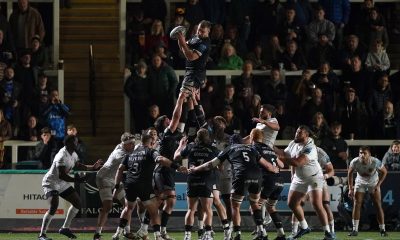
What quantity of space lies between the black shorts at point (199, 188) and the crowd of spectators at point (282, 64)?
5.66 m

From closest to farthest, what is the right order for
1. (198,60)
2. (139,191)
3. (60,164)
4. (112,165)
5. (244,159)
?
(139,191), (244,159), (198,60), (60,164), (112,165)

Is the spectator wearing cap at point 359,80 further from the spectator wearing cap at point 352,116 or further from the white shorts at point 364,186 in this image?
the white shorts at point 364,186

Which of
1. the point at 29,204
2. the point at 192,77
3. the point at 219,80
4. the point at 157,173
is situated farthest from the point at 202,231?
the point at 219,80

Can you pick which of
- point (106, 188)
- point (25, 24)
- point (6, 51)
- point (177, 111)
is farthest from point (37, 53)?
point (177, 111)

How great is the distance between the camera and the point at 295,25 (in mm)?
32969

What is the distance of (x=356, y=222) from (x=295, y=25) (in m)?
6.70

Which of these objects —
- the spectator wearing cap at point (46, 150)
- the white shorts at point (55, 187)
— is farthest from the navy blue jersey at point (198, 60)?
Answer: the spectator wearing cap at point (46, 150)

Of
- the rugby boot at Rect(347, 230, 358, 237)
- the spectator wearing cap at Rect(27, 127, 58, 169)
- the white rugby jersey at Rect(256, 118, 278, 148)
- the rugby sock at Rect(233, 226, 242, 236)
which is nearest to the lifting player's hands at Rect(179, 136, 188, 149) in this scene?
the white rugby jersey at Rect(256, 118, 278, 148)

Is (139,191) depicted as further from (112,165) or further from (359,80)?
(359,80)

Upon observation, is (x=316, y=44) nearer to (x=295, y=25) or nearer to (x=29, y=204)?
(x=295, y=25)

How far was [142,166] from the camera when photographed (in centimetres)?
2420

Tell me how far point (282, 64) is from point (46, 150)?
20.2 feet

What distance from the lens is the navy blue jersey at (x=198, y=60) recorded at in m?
24.5

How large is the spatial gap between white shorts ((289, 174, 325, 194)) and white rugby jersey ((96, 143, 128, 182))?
10.8 ft
